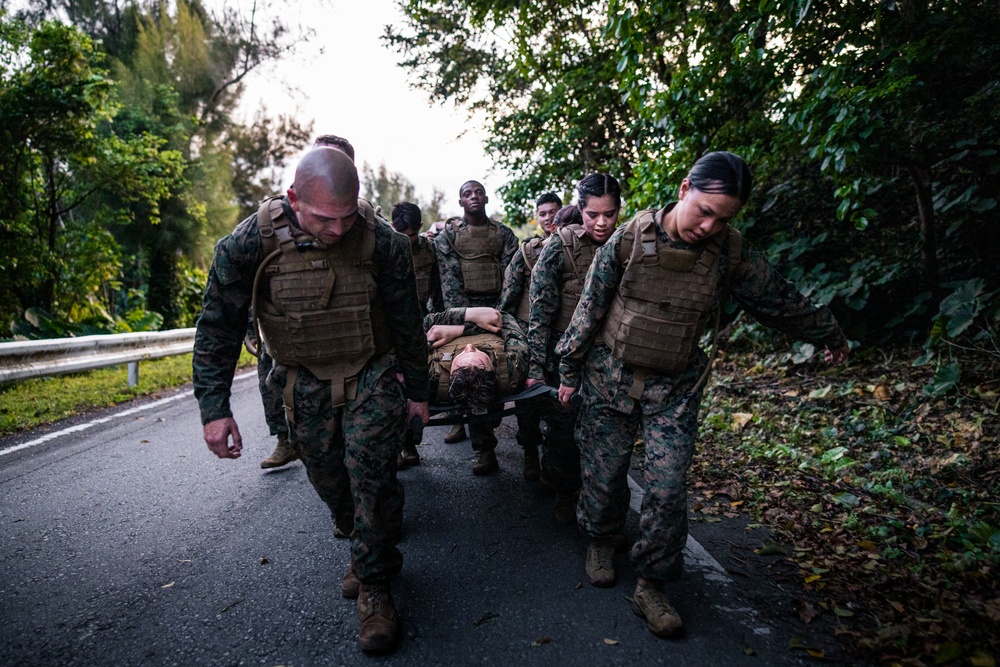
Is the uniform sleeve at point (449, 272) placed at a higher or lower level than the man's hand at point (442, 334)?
higher

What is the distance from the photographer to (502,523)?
3.61 meters

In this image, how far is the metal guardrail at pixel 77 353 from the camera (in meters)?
6.56

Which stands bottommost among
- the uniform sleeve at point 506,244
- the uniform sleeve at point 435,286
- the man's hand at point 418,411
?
the man's hand at point 418,411

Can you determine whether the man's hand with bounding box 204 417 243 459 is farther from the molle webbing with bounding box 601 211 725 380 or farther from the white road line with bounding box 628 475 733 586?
the white road line with bounding box 628 475 733 586

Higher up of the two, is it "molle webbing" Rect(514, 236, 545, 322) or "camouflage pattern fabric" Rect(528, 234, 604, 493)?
"molle webbing" Rect(514, 236, 545, 322)

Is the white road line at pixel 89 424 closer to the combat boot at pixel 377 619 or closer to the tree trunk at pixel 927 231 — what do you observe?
the combat boot at pixel 377 619

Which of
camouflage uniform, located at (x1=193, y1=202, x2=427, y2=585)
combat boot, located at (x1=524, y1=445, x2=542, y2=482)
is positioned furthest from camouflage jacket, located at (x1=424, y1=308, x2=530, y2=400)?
camouflage uniform, located at (x1=193, y1=202, x2=427, y2=585)

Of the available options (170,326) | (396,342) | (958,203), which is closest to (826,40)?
(958,203)

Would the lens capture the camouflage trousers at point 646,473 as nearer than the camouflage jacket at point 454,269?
Yes

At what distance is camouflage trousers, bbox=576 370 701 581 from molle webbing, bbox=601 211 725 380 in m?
0.20

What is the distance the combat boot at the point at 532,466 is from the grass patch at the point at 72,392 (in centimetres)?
533

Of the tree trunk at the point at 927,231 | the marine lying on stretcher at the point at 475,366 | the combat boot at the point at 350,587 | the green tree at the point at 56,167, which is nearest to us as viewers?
the combat boot at the point at 350,587

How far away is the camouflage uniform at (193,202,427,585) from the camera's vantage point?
254 centimetres

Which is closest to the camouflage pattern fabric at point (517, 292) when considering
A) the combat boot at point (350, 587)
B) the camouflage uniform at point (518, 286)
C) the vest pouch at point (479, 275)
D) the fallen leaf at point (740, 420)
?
the camouflage uniform at point (518, 286)
